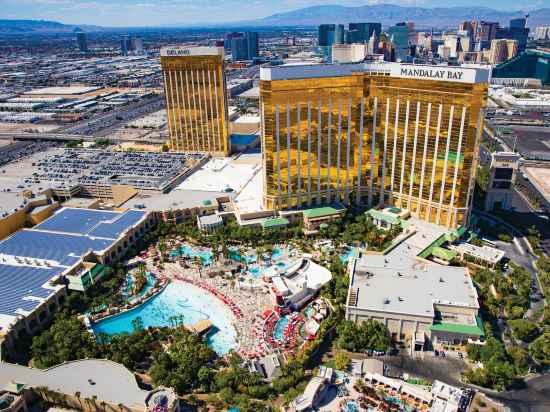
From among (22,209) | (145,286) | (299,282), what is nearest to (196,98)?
(22,209)

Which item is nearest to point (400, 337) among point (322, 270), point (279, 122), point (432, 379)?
point (432, 379)

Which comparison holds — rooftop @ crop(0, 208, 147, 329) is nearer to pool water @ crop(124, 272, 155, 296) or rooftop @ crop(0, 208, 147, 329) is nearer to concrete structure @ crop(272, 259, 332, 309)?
pool water @ crop(124, 272, 155, 296)

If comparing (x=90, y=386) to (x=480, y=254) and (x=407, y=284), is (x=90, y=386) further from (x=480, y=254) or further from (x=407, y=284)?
(x=480, y=254)

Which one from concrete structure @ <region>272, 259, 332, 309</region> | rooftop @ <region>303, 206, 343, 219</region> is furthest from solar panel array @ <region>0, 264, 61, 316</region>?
rooftop @ <region>303, 206, 343, 219</region>

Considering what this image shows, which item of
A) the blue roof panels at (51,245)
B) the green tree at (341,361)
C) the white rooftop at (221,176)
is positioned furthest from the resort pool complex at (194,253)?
the green tree at (341,361)

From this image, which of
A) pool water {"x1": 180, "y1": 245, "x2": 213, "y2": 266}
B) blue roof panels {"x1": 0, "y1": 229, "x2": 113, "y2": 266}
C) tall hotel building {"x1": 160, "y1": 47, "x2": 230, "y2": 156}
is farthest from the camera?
tall hotel building {"x1": 160, "y1": 47, "x2": 230, "y2": 156}

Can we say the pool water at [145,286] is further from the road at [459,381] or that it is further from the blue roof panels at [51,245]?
the road at [459,381]

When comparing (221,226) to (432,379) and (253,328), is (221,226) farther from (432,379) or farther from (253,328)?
(432,379)
